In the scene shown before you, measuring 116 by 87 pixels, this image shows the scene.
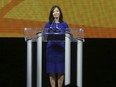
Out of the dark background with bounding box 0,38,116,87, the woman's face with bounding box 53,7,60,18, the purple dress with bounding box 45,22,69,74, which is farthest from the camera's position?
the dark background with bounding box 0,38,116,87

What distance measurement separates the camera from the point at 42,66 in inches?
164

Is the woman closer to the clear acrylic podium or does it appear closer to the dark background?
the clear acrylic podium

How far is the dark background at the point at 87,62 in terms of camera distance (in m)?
6.51

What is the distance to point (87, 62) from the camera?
22.0 ft

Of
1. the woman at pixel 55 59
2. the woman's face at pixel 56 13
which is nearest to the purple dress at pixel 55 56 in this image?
the woman at pixel 55 59

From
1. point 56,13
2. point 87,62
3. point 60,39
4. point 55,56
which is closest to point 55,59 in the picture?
point 55,56

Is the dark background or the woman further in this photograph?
the dark background

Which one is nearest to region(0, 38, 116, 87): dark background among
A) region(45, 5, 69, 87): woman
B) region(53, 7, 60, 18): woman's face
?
region(53, 7, 60, 18): woman's face

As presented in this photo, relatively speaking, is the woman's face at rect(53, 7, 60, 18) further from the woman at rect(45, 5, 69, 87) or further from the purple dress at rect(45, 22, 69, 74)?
the purple dress at rect(45, 22, 69, 74)

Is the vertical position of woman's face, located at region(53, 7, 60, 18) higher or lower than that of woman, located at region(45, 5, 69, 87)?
higher

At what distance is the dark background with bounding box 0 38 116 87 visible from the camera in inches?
256

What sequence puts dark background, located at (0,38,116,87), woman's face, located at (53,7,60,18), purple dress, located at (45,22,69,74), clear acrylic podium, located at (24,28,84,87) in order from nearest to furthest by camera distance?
clear acrylic podium, located at (24,28,84,87) → purple dress, located at (45,22,69,74) → woman's face, located at (53,7,60,18) → dark background, located at (0,38,116,87)

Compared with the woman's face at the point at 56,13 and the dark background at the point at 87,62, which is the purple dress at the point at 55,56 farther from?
the dark background at the point at 87,62

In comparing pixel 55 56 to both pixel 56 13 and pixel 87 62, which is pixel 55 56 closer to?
pixel 56 13
